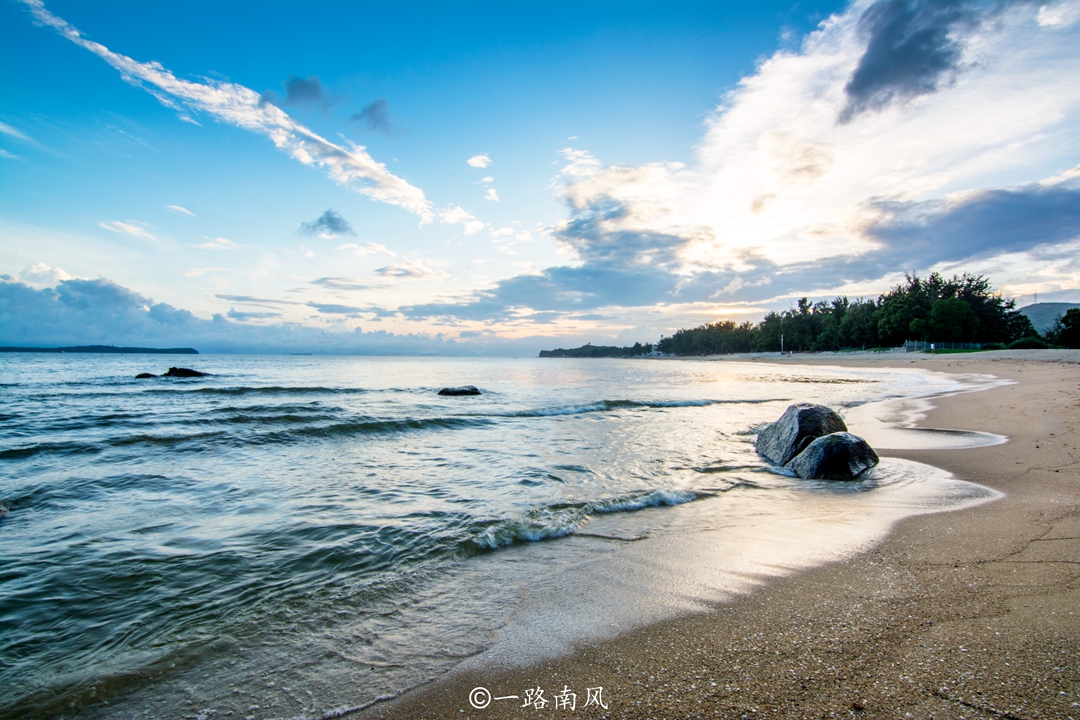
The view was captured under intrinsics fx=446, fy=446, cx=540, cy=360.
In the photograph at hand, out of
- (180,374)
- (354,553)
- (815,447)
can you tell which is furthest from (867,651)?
(180,374)

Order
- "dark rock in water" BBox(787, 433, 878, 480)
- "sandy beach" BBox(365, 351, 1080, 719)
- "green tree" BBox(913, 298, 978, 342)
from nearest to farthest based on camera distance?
"sandy beach" BBox(365, 351, 1080, 719) → "dark rock in water" BBox(787, 433, 878, 480) → "green tree" BBox(913, 298, 978, 342)

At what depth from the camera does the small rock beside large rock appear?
6.74 meters

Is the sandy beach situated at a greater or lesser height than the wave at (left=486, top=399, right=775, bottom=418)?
greater

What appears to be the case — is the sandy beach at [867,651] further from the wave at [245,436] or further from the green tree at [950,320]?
the green tree at [950,320]

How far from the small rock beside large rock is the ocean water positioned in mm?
403

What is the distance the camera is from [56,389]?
2023 cm

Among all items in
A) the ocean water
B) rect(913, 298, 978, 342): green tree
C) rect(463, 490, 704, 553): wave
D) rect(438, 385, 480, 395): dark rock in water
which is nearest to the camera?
the ocean water

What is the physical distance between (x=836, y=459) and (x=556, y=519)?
4638 millimetres

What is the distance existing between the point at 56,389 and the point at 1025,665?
30283 millimetres

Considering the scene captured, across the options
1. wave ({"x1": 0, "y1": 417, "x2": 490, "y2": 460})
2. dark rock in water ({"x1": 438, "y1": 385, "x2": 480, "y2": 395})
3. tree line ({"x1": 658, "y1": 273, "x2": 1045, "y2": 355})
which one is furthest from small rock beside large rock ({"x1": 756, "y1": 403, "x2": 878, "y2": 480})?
tree line ({"x1": 658, "y1": 273, "x2": 1045, "y2": 355})

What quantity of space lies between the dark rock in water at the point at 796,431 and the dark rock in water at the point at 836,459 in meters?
0.53

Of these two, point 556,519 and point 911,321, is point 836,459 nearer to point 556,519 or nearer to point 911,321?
point 556,519

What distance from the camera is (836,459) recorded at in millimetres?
6750

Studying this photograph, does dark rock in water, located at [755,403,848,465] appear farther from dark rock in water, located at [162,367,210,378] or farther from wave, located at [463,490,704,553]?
dark rock in water, located at [162,367,210,378]
